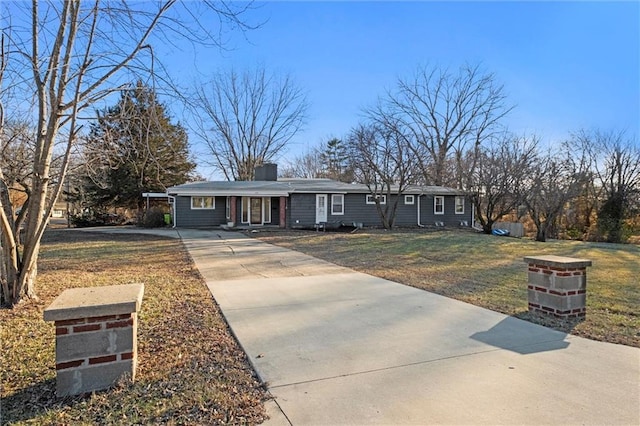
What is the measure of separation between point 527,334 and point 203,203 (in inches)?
753

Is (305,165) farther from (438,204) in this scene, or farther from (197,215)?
(197,215)

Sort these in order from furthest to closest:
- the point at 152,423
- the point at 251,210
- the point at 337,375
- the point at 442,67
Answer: the point at 442,67
the point at 251,210
the point at 337,375
the point at 152,423

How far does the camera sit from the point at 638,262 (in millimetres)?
10773

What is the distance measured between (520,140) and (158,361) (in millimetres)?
23572

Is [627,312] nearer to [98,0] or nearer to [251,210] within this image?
[98,0]

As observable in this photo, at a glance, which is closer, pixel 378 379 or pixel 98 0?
pixel 378 379

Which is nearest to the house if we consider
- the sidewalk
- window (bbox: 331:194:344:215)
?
window (bbox: 331:194:344:215)

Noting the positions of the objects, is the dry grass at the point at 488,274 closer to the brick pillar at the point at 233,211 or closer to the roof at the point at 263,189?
the roof at the point at 263,189

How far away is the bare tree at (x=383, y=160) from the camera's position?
20.5 meters

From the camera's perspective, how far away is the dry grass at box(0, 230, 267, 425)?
2.52 m

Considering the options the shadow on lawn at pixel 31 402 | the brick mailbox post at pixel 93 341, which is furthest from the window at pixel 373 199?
the shadow on lawn at pixel 31 402

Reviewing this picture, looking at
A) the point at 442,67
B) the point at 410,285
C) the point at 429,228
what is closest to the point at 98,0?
the point at 410,285

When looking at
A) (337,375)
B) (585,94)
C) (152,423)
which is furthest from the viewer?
(585,94)

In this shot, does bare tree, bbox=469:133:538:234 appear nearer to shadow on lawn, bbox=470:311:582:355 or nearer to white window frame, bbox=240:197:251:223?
white window frame, bbox=240:197:251:223
